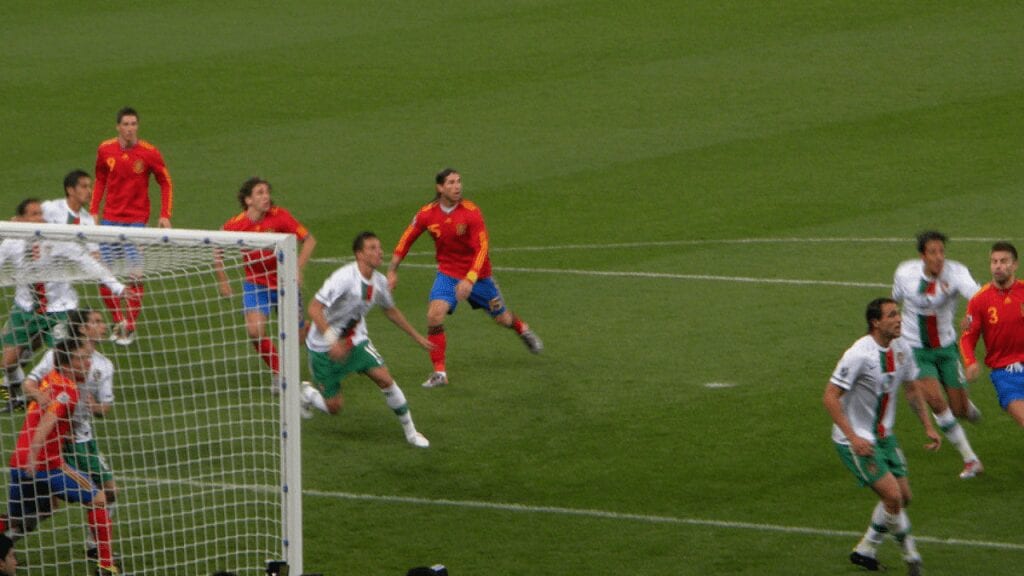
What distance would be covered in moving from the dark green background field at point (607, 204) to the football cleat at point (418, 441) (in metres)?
0.25

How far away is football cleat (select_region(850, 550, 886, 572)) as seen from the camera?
41.9 feet

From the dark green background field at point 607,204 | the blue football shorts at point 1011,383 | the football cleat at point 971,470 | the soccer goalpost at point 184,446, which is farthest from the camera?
the football cleat at point 971,470

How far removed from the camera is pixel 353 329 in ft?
51.7

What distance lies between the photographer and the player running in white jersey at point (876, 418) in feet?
41.0

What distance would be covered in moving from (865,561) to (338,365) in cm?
500

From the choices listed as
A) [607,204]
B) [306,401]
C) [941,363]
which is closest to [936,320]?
[941,363]

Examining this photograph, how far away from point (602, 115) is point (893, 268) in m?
8.74

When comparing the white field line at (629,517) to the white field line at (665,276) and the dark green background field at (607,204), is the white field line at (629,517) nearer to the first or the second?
the dark green background field at (607,204)

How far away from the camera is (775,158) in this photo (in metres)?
26.7

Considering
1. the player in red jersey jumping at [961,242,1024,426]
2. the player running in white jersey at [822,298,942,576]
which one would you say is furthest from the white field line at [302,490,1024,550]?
the player in red jersey jumping at [961,242,1024,426]

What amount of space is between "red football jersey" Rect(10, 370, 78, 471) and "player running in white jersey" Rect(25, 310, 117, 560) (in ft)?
0.21

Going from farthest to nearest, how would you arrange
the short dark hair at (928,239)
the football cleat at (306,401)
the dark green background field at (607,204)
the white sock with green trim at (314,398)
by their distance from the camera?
1. the football cleat at (306,401)
2. the white sock with green trim at (314,398)
3. the short dark hair at (928,239)
4. the dark green background field at (607,204)

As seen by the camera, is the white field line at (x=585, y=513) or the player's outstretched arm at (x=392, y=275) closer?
the white field line at (x=585, y=513)

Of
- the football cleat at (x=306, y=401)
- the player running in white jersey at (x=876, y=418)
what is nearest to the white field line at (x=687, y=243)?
the football cleat at (x=306, y=401)
